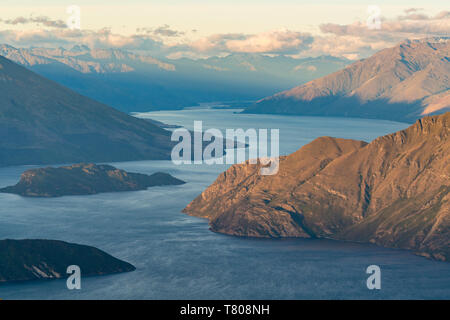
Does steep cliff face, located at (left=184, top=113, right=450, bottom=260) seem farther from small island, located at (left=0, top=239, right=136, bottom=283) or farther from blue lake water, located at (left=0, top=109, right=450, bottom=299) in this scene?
small island, located at (left=0, top=239, right=136, bottom=283)

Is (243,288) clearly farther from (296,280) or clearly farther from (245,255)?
(245,255)

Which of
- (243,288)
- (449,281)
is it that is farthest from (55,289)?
(449,281)

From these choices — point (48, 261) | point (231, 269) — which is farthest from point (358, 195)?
point (48, 261)

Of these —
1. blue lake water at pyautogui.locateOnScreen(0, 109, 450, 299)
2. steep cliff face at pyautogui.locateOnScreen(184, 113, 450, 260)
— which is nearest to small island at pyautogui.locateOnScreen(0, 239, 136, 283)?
blue lake water at pyautogui.locateOnScreen(0, 109, 450, 299)

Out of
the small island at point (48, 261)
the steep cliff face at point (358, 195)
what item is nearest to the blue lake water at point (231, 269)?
the small island at point (48, 261)

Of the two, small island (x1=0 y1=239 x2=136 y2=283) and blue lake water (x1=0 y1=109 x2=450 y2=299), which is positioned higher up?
small island (x1=0 y1=239 x2=136 y2=283)

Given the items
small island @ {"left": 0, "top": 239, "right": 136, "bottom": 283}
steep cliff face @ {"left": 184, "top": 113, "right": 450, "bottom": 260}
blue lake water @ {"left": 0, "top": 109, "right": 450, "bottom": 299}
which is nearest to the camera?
blue lake water @ {"left": 0, "top": 109, "right": 450, "bottom": 299}
